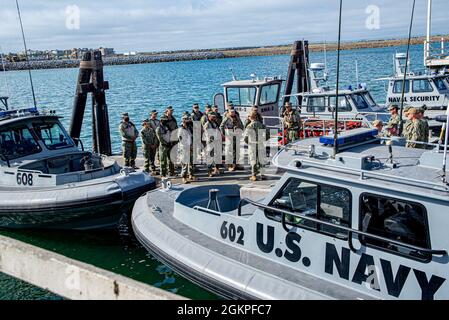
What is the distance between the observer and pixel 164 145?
11.1m

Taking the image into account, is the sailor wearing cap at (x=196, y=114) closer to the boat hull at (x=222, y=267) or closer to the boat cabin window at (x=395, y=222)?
the boat hull at (x=222, y=267)

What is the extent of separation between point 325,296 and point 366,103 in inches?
424

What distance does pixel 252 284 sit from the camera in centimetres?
544

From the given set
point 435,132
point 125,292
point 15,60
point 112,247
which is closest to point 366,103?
point 435,132

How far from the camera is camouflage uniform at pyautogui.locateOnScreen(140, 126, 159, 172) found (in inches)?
456

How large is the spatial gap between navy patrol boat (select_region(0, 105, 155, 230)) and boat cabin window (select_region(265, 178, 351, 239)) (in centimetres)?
412

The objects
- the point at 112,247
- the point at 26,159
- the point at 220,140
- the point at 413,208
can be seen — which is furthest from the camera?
the point at 220,140

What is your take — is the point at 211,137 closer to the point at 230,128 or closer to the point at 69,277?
the point at 230,128

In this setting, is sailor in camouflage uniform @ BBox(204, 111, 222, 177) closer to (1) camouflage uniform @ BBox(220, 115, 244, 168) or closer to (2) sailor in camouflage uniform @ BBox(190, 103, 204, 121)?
(1) camouflage uniform @ BBox(220, 115, 244, 168)

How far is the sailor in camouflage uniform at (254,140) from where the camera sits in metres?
10.3

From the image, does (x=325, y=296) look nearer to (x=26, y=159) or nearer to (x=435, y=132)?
(x=26, y=159)

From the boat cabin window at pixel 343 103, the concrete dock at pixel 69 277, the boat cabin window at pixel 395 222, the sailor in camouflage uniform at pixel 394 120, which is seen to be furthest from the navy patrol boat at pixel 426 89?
the concrete dock at pixel 69 277

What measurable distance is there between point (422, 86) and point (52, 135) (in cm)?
1167

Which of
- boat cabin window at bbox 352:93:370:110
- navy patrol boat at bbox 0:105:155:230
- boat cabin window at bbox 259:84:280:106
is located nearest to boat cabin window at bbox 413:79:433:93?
boat cabin window at bbox 352:93:370:110
